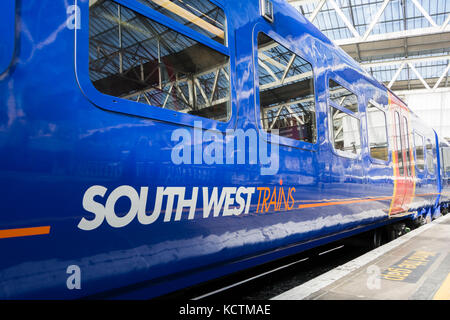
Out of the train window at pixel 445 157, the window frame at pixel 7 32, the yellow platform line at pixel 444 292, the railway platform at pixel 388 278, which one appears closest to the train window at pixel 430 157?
the train window at pixel 445 157

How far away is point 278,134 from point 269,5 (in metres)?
1.25

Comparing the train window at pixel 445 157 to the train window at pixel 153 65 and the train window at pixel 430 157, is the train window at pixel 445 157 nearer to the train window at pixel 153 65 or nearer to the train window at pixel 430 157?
the train window at pixel 430 157

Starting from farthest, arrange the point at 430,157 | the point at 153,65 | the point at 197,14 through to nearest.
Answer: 1. the point at 430,157
2. the point at 197,14
3. the point at 153,65

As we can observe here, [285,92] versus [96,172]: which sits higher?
[285,92]

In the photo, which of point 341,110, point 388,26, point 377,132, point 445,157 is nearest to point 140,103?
point 341,110

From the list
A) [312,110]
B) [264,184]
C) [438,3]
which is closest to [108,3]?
[264,184]

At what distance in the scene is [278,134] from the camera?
3.36 m

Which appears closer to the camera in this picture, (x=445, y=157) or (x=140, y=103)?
(x=140, y=103)

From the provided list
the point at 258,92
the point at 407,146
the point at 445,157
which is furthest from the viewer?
the point at 445,157

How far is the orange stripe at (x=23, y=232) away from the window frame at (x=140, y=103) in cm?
69

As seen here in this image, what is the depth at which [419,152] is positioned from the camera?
8336 millimetres

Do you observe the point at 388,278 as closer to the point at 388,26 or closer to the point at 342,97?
the point at 342,97

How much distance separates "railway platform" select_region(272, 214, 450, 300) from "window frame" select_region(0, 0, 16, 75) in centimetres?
216

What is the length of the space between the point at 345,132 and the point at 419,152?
4.81 metres
